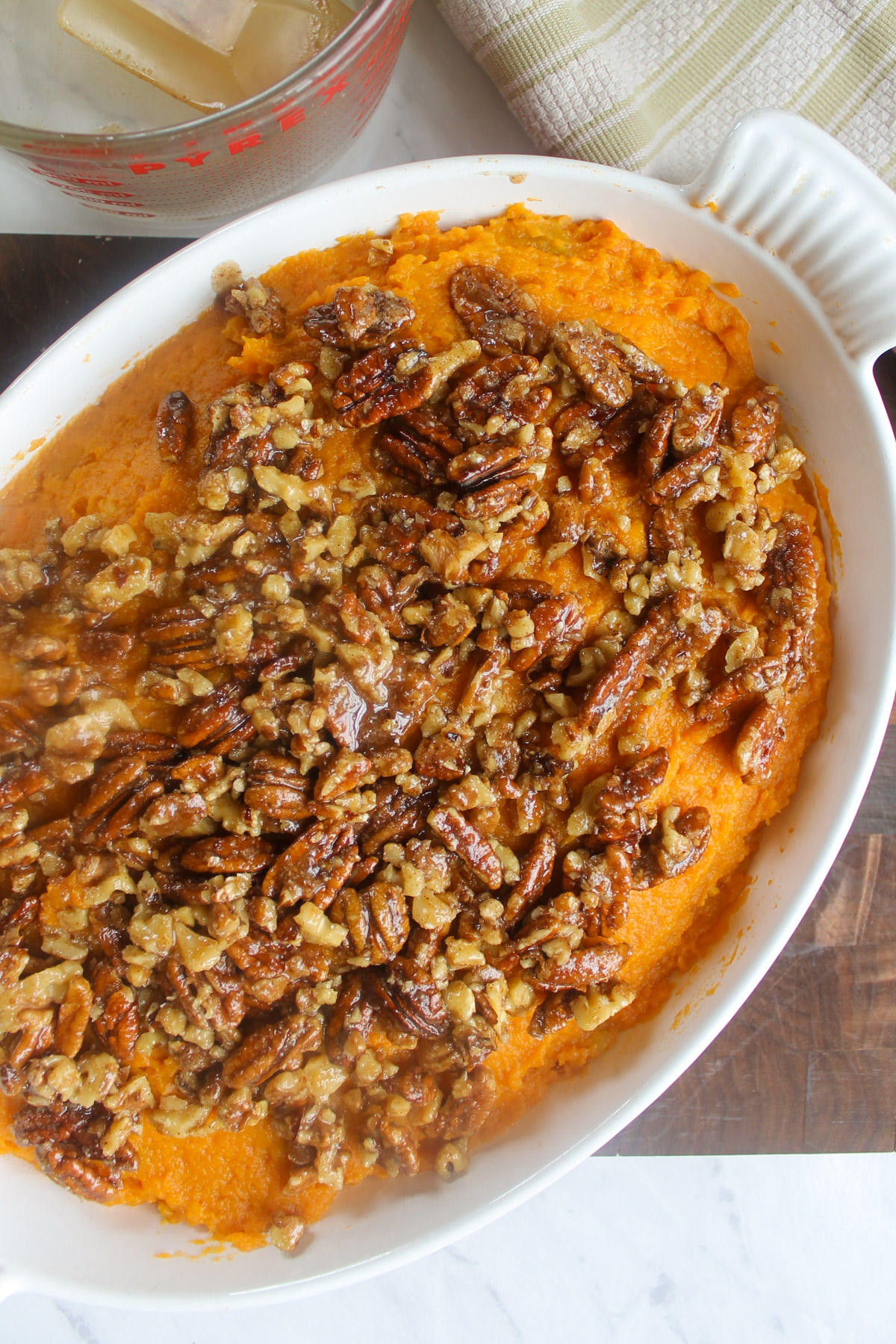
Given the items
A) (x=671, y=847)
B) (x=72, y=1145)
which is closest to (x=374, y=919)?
(x=671, y=847)

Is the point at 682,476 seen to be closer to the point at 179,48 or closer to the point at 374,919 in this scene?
the point at 374,919

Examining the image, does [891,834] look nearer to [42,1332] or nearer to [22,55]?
[42,1332]

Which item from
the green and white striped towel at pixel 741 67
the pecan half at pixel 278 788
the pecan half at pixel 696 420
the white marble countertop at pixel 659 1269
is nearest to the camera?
the pecan half at pixel 278 788

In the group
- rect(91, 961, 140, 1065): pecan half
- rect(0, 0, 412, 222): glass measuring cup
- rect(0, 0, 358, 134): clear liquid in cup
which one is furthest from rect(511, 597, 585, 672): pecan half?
rect(0, 0, 358, 134): clear liquid in cup

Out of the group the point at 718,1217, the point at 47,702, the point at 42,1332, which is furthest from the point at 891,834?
the point at 42,1332

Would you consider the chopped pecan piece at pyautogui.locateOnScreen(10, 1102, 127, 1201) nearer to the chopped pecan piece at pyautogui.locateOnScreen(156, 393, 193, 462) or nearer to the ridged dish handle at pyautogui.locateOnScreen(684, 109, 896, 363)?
the chopped pecan piece at pyautogui.locateOnScreen(156, 393, 193, 462)

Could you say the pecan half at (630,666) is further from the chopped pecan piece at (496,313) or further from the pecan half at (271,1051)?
the pecan half at (271,1051)

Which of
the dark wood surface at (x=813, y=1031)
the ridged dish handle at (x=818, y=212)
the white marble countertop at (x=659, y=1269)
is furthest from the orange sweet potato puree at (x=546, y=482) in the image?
the white marble countertop at (x=659, y=1269)
